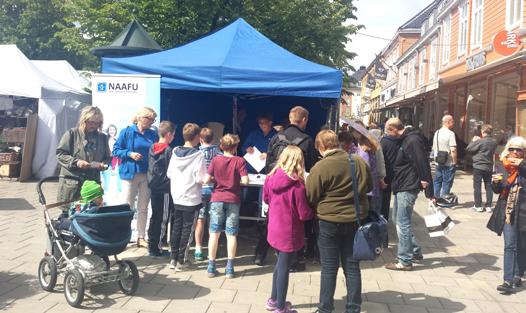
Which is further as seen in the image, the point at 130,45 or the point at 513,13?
→ the point at 513,13

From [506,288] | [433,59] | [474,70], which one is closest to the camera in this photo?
[506,288]

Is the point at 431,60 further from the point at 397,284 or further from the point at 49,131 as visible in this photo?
the point at 397,284

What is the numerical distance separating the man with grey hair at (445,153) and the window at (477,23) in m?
10.1

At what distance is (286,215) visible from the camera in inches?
160

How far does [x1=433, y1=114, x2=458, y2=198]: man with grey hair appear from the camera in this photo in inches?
387

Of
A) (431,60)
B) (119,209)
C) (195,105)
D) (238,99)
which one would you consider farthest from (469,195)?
(431,60)

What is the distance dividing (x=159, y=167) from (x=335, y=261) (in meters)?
2.44

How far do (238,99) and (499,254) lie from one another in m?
5.08

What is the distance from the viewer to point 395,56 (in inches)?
1906

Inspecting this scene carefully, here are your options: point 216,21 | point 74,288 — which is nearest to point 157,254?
point 74,288

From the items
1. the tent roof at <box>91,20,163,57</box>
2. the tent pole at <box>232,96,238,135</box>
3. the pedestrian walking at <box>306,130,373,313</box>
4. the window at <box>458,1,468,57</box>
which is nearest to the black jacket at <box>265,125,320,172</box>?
the pedestrian walking at <box>306,130,373,313</box>

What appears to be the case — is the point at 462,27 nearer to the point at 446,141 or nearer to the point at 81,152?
the point at 446,141

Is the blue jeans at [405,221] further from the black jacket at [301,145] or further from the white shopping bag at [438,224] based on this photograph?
the black jacket at [301,145]

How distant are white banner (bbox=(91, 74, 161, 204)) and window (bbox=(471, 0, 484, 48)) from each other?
15714 mm
